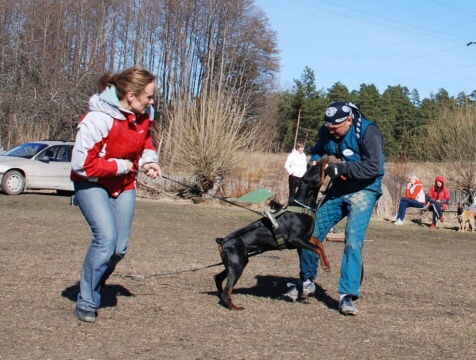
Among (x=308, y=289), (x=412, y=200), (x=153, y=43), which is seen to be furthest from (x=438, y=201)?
(x=153, y=43)

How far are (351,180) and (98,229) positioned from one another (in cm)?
217

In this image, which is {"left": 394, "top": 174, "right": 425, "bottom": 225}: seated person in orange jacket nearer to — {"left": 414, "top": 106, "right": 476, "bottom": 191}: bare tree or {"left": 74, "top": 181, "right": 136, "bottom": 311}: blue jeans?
{"left": 414, "top": 106, "right": 476, "bottom": 191}: bare tree

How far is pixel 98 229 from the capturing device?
459 cm

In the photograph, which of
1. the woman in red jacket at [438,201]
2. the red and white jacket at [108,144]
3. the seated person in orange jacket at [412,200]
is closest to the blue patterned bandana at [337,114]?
the red and white jacket at [108,144]

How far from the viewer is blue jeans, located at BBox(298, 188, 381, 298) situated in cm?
534

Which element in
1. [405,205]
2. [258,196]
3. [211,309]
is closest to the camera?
[211,309]

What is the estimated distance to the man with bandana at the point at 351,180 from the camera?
5297 millimetres

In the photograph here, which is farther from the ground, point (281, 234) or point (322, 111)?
point (322, 111)

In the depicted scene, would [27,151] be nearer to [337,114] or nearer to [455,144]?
[455,144]

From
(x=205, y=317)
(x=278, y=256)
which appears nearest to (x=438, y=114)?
(x=278, y=256)

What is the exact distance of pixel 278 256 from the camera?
8.66 meters

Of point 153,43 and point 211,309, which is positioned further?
point 153,43

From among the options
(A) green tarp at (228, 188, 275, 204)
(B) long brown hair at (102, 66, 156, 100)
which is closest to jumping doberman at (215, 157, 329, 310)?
(B) long brown hair at (102, 66, 156, 100)

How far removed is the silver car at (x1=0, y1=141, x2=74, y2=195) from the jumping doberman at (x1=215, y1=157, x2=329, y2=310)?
13.4 meters
